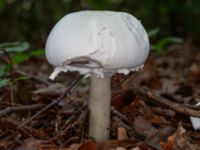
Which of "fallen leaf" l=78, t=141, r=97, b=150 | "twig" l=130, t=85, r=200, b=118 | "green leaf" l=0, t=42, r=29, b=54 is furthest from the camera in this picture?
"green leaf" l=0, t=42, r=29, b=54

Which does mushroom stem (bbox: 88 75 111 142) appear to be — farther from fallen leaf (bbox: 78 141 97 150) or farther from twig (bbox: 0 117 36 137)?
twig (bbox: 0 117 36 137)

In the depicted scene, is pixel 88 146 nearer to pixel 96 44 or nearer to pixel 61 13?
pixel 96 44

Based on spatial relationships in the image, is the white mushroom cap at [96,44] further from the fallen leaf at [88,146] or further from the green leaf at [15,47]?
the green leaf at [15,47]

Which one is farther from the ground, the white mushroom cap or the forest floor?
the white mushroom cap

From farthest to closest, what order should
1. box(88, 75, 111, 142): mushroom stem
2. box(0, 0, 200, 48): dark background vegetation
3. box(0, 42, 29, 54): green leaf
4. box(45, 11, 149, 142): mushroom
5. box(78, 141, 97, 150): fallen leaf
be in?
1. box(0, 0, 200, 48): dark background vegetation
2. box(0, 42, 29, 54): green leaf
3. box(88, 75, 111, 142): mushroom stem
4. box(78, 141, 97, 150): fallen leaf
5. box(45, 11, 149, 142): mushroom

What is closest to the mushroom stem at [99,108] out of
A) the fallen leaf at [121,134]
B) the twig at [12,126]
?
the fallen leaf at [121,134]

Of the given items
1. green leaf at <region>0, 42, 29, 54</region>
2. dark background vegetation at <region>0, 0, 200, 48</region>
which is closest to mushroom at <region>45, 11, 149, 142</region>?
green leaf at <region>0, 42, 29, 54</region>
